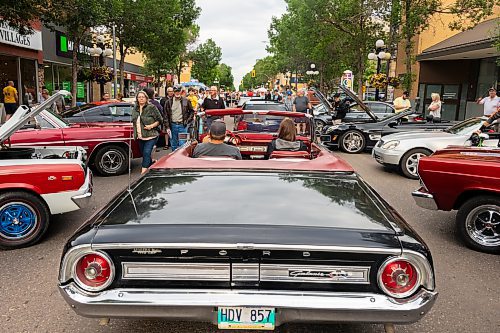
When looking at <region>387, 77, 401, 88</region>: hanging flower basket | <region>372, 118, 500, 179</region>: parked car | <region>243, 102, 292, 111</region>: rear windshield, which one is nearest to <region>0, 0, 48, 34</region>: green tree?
<region>243, 102, 292, 111</region>: rear windshield

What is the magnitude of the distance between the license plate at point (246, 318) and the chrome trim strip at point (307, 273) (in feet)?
0.60

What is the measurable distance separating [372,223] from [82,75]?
2318 cm

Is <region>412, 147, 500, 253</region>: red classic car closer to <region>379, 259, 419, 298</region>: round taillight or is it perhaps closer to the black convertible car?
the black convertible car

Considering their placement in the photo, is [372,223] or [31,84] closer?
[372,223]

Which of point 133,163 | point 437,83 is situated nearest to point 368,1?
point 437,83

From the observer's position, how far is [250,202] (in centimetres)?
301

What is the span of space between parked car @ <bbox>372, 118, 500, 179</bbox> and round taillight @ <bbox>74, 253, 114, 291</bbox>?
8.17 m

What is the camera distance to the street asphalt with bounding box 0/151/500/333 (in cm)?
335

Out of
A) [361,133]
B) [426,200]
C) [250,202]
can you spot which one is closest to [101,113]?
[361,133]

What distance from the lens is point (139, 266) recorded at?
2553 millimetres

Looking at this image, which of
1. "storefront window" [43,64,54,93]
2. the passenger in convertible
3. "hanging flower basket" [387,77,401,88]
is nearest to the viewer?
the passenger in convertible

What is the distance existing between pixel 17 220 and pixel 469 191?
5.23 metres

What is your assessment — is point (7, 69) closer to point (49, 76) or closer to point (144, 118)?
point (49, 76)

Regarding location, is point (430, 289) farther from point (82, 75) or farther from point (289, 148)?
point (82, 75)
